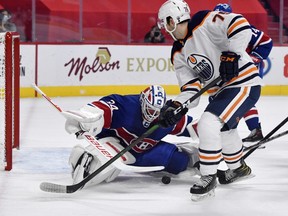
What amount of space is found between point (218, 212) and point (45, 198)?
0.81 meters

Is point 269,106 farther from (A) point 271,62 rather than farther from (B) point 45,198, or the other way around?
(B) point 45,198

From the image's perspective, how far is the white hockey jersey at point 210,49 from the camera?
3.71 m

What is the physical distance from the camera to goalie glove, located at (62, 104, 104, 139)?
3756 millimetres

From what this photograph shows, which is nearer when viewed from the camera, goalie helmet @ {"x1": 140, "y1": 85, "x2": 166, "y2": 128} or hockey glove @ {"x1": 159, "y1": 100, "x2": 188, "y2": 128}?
hockey glove @ {"x1": 159, "y1": 100, "x2": 188, "y2": 128}

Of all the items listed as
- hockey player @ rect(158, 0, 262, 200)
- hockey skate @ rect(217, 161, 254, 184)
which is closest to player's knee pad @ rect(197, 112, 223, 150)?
hockey player @ rect(158, 0, 262, 200)

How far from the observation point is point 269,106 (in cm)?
805

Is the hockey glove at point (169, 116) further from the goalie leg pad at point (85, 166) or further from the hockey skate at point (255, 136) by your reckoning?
the hockey skate at point (255, 136)

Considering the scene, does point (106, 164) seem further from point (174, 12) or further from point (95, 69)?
point (95, 69)

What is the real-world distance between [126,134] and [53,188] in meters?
0.52

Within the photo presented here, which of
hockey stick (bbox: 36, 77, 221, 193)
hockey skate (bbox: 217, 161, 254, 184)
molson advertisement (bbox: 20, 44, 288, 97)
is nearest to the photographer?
hockey stick (bbox: 36, 77, 221, 193)

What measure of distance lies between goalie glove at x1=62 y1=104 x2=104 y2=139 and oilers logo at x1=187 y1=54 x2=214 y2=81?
19.6 inches

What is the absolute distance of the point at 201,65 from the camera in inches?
152

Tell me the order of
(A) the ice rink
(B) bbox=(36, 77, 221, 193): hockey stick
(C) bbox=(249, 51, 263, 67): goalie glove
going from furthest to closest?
(C) bbox=(249, 51, 263, 67): goalie glove, (B) bbox=(36, 77, 221, 193): hockey stick, (A) the ice rink

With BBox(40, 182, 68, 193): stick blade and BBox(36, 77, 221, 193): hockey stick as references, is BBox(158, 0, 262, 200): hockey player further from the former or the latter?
BBox(40, 182, 68, 193): stick blade
